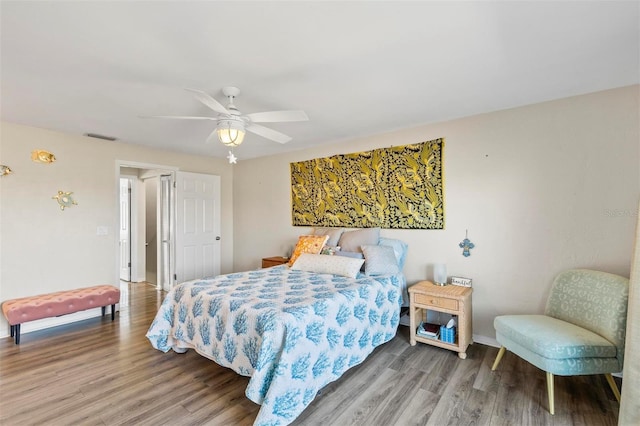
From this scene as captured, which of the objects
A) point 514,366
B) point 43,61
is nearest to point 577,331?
point 514,366

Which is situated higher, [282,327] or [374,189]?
A: [374,189]

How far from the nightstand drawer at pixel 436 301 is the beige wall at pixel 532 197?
0.49 metres

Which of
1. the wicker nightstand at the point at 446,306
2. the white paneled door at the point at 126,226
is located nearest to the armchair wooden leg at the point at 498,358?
the wicker nightstand at the point at 446,306

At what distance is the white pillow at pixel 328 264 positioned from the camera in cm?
309

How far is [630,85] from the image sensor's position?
2412 mm

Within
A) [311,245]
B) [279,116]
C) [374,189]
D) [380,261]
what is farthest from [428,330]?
[279,116]

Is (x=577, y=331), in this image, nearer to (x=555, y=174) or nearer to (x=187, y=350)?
(x=555, y=174)

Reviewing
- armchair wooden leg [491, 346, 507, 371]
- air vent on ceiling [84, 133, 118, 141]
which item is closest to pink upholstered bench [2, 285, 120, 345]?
air vent on ceiling [84, 133, 118, 141]

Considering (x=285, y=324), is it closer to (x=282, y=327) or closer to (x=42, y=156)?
(x=282, y=327)

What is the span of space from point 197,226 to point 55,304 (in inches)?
86.4

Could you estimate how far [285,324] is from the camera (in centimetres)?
191

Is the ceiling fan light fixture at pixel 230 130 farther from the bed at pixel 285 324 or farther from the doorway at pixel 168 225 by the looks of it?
the doorway at pixel 168 225

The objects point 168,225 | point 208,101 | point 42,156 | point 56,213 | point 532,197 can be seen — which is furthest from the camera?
point 168,225

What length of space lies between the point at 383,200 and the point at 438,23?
90.0 inches
